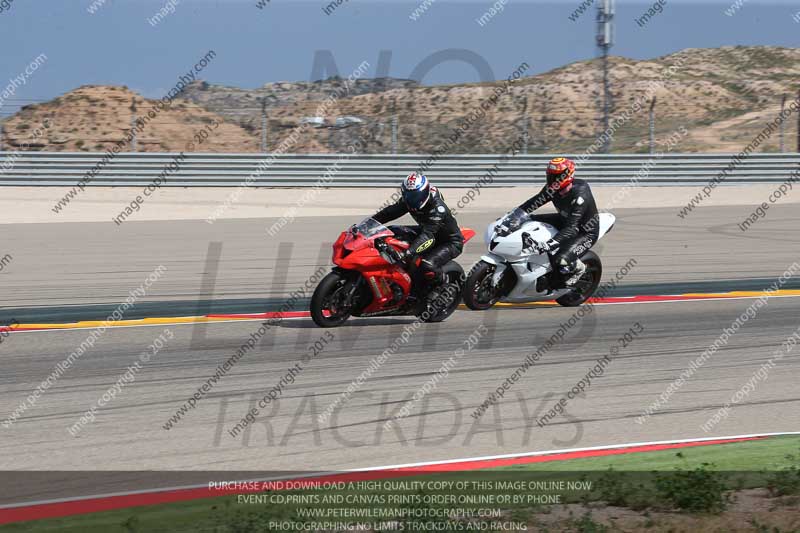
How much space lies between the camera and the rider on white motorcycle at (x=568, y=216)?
12.6 m

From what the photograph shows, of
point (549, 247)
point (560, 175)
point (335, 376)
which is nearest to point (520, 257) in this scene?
point (549, 247)

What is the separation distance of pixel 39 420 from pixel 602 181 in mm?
20662

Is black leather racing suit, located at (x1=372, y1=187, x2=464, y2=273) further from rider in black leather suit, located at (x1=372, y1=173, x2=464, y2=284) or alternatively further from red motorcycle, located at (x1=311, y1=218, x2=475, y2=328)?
red motorcycle, located at (x1=311, y1=218, x2=475, y2=328)

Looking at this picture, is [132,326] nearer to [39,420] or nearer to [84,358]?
[84,358]

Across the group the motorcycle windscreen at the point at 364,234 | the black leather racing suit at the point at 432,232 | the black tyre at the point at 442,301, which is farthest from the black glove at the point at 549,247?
the motorcycle windscreen at the point at 364,234

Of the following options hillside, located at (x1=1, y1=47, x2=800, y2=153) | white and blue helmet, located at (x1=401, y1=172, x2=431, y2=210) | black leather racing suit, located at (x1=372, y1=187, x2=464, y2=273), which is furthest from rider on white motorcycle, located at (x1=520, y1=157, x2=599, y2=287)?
hillside, located at (x1=1, y1=47, x2=800, y2=153)

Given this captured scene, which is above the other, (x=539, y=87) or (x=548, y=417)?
(x=548, y=417)

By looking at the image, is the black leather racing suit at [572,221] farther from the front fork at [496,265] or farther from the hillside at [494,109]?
the hillside at [494,109]

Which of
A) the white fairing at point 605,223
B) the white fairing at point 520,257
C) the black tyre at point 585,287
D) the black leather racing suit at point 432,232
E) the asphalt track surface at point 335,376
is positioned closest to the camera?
the asphalt track surface at point 335,376

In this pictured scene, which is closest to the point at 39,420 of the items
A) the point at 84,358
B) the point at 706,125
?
the point at 84,358

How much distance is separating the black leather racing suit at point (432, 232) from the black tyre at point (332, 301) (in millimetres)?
852

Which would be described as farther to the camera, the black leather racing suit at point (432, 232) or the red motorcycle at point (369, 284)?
the black leather racing suit at point (432, 232)

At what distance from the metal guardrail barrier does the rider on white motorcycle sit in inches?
517

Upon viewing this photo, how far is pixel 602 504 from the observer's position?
6.24 m
